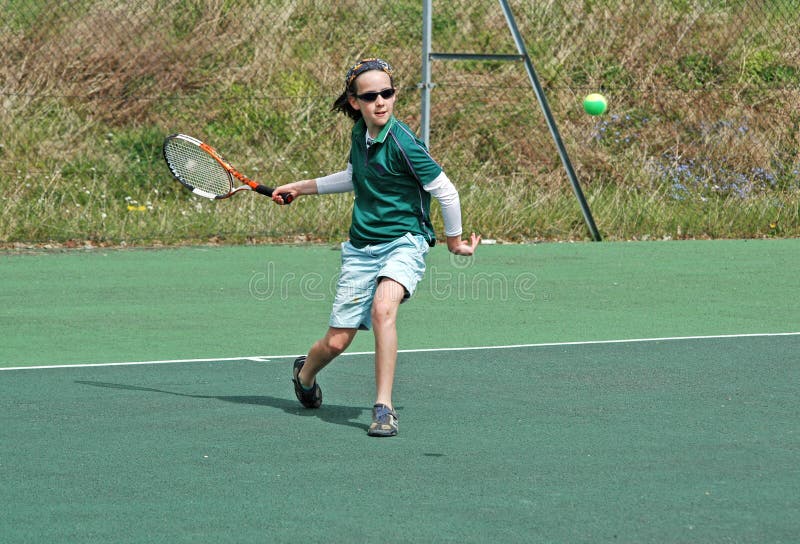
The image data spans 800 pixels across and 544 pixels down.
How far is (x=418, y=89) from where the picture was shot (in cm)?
1480

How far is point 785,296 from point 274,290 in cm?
353

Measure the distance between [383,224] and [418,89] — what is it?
29.9 ft

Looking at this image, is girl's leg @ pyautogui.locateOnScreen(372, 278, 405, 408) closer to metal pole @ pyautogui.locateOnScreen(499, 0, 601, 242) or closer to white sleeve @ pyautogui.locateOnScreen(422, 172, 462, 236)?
white sleeve @ pyautogui.locateOnScreen(422, 172, 462, 236)

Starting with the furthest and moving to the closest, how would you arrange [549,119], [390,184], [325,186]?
1. [549,119]
2. [325,186]
3. [390,184]

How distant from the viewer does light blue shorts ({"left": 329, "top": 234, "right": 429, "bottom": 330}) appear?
19.0ft

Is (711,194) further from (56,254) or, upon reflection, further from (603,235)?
(56,254)

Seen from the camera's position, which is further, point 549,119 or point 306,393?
point 549,119

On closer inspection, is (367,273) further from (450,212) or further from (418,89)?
(418,89)

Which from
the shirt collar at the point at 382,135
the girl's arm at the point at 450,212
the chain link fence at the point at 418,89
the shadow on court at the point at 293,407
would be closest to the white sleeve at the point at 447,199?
the girl's arm at the point at 450,212

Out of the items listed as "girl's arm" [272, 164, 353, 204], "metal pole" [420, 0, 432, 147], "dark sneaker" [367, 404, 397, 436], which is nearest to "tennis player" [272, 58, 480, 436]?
"dark sneaker" [367, 404, 397, 436]

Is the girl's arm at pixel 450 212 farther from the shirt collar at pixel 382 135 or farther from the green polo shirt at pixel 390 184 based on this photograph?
the shirt collar at pixel 382 135

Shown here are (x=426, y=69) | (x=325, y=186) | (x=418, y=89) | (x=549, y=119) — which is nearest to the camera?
(x=325, y=186)

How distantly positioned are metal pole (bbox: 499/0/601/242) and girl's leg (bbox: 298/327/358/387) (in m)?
6.46

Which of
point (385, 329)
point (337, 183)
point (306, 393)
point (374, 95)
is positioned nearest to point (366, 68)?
point (374, 95)
